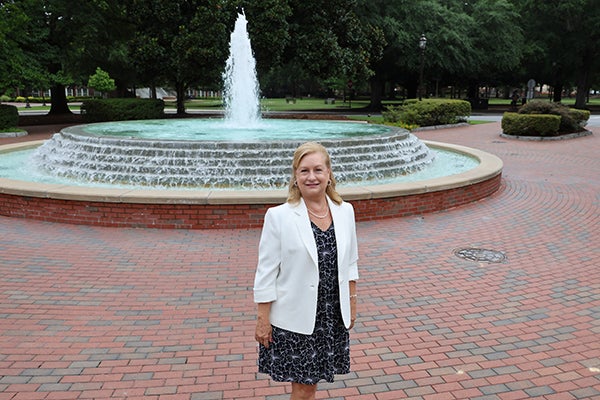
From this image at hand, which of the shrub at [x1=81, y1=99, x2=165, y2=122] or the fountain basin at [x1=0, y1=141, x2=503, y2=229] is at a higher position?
the shrub at [x1=81, y1=99, x2=165, y2=122]

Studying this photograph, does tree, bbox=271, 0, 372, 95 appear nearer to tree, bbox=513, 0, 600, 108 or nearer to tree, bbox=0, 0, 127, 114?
tree, bbox=0, 0, 127, 114

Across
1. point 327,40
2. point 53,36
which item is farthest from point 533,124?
point 53,36

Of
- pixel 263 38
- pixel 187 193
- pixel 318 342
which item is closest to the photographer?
pixel 318 342

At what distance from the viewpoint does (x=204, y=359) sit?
424cm

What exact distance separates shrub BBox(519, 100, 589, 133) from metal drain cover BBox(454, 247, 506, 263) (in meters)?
18.3

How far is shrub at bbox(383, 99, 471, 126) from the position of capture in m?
26.9

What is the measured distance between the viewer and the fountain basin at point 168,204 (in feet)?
25.7

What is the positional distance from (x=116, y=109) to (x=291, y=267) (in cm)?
2742

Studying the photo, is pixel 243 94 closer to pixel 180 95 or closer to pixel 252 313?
pixel 252 313

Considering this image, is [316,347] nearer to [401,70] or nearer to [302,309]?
[302,309]

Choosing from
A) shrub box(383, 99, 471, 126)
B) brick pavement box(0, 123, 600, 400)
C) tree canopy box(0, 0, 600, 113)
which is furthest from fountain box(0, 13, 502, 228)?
tree canopy box(0, 0, 600, 113)

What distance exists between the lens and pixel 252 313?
201 inches

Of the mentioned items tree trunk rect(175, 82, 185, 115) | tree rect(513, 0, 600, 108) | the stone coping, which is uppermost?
tree rect(513, 0, 600, 108)

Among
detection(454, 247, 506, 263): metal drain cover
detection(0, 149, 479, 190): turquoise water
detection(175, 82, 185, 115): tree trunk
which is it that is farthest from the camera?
detection(175, 82, 185, 115): tree trunk
